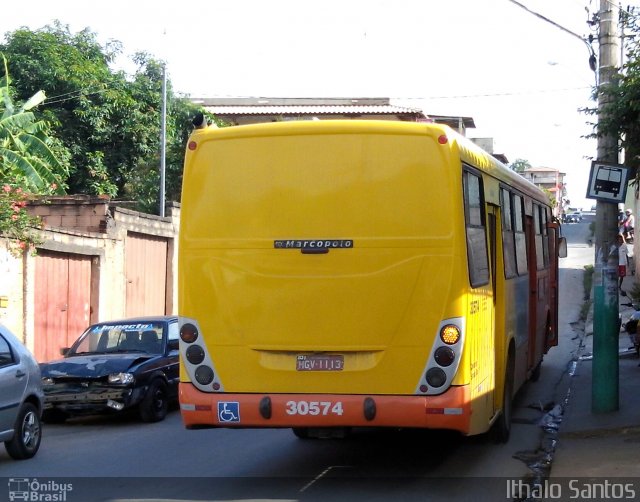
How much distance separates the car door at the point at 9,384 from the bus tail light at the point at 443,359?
463 cm

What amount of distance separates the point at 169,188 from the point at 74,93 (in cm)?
513

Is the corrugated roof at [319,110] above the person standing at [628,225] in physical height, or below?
above

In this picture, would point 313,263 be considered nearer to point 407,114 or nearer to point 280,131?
point 280,131

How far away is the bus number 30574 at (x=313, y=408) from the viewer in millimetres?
8109

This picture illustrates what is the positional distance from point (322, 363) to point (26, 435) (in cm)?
418

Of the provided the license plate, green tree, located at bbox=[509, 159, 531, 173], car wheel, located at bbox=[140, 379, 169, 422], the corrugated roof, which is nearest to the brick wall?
car wheel, located at bbox=[140, 379, 169, 422]

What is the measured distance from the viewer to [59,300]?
66.2 feet

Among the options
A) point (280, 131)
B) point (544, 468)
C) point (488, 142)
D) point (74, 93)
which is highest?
point (488, 142)

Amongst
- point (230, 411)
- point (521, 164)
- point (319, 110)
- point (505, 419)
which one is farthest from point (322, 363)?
point (521, 164)

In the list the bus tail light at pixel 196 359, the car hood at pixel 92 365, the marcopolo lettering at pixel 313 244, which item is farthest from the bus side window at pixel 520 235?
the car hood at pixel 92 365

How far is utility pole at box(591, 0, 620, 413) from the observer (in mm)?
12156

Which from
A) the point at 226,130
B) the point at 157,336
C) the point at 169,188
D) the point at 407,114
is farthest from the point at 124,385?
the point at 407,114

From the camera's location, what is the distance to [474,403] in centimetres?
838

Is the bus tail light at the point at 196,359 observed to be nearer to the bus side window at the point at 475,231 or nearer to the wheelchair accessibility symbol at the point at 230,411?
the wheelchair accessibility symbol at the point at 230,411
